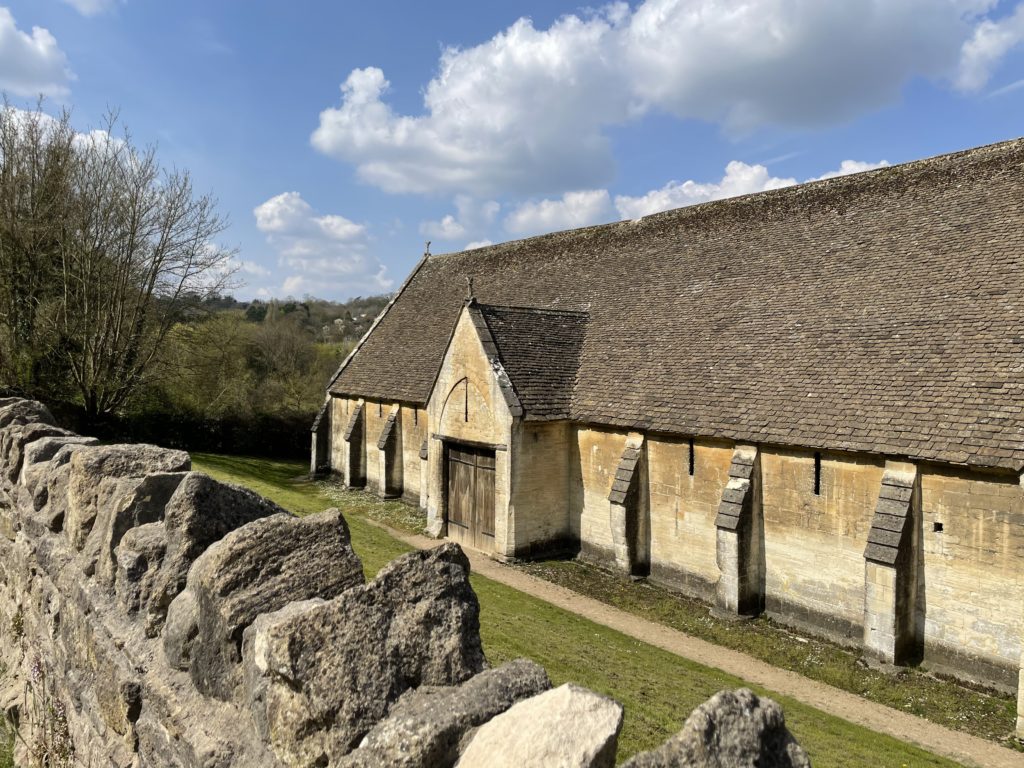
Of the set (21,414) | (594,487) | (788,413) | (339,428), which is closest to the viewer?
(21,414)

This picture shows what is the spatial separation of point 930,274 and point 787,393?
13.7 feet

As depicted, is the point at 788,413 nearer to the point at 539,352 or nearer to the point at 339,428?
the point at 539,352

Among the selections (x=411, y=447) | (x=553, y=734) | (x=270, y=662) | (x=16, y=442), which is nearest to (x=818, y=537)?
(x=553, y=734)

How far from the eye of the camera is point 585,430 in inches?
701

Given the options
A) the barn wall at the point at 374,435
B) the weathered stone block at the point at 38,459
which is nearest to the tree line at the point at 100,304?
the barn wall at the point at 374,435

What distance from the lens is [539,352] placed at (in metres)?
18.9

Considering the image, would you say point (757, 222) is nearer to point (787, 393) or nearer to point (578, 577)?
point (787, 393)

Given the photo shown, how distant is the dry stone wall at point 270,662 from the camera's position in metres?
2.29

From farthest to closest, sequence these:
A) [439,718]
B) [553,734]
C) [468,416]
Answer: [468,416], [439,718], [553,734]

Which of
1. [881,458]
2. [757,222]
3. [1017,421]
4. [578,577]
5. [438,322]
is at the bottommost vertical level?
[578,577]

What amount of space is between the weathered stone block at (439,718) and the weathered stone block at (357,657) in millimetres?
105

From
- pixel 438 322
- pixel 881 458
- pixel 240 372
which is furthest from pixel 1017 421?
pixel 240 372

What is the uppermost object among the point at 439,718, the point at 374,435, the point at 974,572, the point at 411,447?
the point at 439,718

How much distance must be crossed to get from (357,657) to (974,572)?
1197 cm
